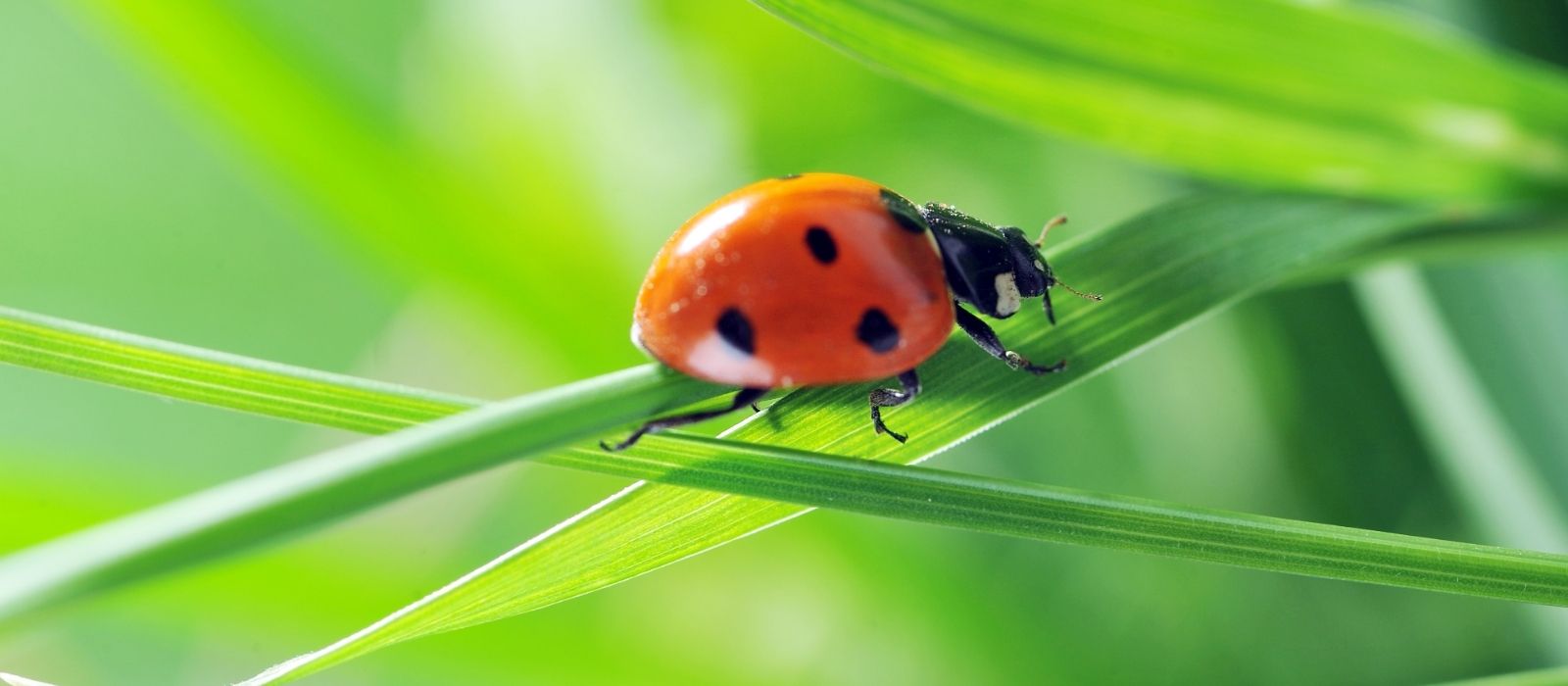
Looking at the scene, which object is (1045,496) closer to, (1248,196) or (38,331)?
(1248,196)

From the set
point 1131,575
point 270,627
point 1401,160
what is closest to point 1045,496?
point 1401,160


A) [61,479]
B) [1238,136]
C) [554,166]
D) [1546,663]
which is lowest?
[1546,663]

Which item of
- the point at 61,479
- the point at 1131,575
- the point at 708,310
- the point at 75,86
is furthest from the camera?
the point at 75,86

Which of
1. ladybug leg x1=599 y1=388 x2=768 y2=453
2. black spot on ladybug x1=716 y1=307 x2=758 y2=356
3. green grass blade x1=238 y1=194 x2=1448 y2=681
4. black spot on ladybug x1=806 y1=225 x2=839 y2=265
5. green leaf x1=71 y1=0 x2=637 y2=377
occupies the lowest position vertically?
green grass blade x1=238 y1=194 x2=1448 y2=681

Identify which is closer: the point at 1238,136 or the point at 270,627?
the point at 1238,136

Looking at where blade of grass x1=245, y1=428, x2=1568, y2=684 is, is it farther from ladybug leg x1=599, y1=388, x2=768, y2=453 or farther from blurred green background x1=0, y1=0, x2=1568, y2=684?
blurred green background x1=0, y1=0, x2=1568, y2=684

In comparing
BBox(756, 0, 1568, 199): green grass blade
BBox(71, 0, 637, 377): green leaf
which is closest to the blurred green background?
BBox(71, 0, 637, 377): green leaf

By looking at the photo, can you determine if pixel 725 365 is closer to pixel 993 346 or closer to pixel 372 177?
pixel 993 346
